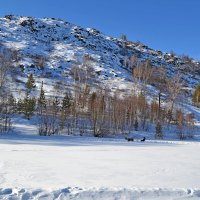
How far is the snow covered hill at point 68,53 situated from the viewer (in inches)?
4001

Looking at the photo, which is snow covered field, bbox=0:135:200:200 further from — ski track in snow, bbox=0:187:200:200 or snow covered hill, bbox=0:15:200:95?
snow covered hill, bbox=0:15:200:95

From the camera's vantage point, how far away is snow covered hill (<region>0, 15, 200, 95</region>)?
333 feet

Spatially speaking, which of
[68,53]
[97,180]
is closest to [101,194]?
[97,180]

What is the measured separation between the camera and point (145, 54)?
155 m

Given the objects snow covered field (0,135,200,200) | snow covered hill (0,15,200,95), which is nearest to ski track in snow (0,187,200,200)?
snow covered field (0,135,200,200)

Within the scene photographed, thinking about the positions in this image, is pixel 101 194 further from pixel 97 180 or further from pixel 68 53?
pixel 68 53

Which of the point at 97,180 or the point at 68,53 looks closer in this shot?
the point at 97,180

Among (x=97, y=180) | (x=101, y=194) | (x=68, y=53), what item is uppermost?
(x=68, y=53)

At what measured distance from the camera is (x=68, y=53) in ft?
410

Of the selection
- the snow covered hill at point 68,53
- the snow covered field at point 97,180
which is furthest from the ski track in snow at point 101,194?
the snow covered hill at point 68,53

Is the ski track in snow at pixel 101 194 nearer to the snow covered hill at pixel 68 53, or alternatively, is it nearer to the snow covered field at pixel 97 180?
the snow covered field at pixel 97 180

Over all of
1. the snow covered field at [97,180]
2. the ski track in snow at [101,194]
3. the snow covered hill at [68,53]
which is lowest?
the ski track in snow at [101,194]

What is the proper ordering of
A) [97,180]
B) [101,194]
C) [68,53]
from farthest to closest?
[68,53], [97,180], [101,194]

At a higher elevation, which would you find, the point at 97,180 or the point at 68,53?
the point at 68,53
